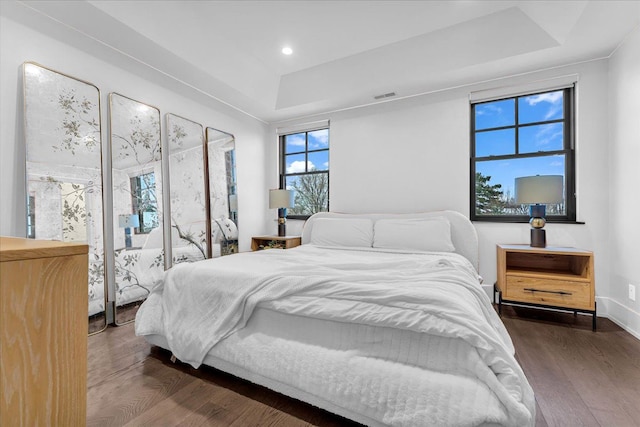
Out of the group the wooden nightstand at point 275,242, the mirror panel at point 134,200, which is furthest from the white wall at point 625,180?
the mirror panel at point 134,200

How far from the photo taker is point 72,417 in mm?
639

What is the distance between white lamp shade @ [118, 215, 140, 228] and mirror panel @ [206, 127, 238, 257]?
2.84 ft

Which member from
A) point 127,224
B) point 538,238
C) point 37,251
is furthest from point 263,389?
point 538,238

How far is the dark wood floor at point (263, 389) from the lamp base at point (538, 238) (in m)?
0.81

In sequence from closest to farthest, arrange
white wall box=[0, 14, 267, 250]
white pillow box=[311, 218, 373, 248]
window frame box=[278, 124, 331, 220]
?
white wall box=[0, 14, 267, 250] < white pillow box=[311, 218, 373, 248] < window frame box=[278, 124, 331, 220]

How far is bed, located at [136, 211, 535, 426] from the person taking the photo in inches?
42.4

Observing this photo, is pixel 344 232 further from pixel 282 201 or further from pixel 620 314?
pixel 620 314

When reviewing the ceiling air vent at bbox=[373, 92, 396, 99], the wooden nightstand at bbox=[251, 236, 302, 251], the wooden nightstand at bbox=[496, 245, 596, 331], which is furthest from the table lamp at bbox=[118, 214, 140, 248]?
the wooden nightstand at bbox=[496, 245, 596, 331]

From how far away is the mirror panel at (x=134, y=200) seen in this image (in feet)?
8.29

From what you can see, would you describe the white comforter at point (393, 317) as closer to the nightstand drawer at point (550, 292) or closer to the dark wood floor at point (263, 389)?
the dark wood floor at point (263, 389)

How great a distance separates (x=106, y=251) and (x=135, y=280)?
368 mm

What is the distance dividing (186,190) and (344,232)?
5.97ft

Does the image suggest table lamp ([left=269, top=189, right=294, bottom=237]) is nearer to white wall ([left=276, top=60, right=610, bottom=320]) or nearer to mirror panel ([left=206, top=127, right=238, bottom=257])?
white wall ([left=276, top=60, right=610, bottom=320])

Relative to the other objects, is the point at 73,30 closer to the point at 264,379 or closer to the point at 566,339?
the point at 264,379
